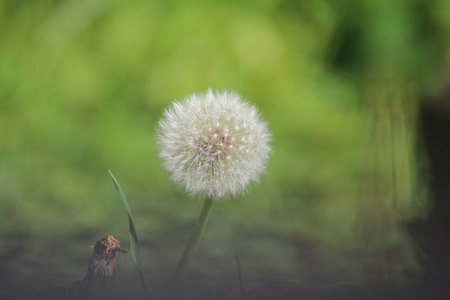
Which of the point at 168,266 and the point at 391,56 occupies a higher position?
the point at 391,56

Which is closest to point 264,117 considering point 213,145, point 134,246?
point 213,145

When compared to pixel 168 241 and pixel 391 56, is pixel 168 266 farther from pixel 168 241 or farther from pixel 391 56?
pixel 391 56

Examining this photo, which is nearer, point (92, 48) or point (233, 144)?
point (233, 144)

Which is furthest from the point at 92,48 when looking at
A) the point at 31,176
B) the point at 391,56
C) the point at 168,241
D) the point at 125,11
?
the point at 391,56

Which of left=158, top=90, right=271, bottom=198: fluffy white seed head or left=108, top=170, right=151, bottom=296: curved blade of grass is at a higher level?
left=158, top=90, right=271, bottom=198: fluffy white seed head

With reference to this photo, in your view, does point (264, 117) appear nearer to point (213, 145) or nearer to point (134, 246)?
point (213, 145)

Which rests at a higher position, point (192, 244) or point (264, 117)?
point (264, 117)
